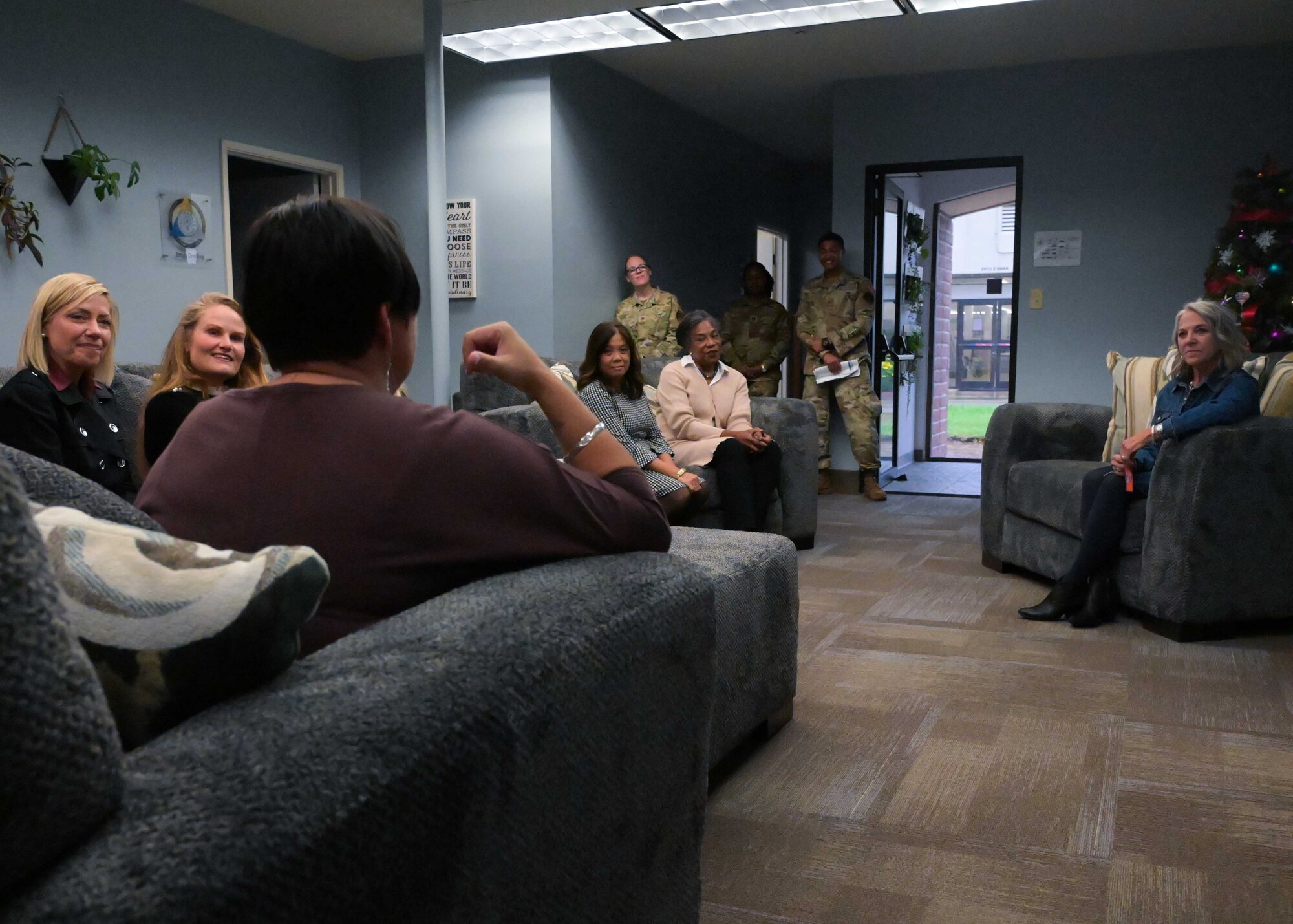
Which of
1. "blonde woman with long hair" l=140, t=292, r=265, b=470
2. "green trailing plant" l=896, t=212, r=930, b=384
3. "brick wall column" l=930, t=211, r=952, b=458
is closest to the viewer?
"blonde woman with long hair" l=140, t=292, r=265, b=470

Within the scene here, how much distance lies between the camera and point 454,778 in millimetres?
772

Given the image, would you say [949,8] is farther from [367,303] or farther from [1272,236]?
[367,303]

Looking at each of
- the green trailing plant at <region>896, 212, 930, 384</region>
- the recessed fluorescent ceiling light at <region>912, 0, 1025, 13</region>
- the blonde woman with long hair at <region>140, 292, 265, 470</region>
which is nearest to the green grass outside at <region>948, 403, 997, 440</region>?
the green trailing plant at <region>896, 212, 930, 384</region>

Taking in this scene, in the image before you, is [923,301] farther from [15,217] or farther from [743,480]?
[15,217]

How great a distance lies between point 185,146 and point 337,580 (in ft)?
16.8

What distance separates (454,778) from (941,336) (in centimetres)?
904

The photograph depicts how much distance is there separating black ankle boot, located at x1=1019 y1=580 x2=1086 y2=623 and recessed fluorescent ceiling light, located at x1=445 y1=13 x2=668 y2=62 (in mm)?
3339

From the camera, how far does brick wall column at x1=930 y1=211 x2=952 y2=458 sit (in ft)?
29.5

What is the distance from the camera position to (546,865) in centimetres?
92

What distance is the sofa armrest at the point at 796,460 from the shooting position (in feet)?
15.3

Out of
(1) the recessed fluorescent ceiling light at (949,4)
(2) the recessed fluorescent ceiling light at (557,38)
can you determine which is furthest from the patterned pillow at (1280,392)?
(2) the recessed fluorescent ceiling light at (557,38)

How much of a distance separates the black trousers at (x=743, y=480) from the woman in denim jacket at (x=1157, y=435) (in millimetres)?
1226

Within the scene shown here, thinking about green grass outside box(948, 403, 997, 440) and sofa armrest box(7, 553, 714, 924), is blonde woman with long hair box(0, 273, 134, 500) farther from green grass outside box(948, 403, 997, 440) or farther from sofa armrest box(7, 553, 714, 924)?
green grass outside box(948, 403, 997, 440)

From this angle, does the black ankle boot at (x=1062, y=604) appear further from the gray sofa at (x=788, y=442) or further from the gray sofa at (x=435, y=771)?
the gray sofa at (x=435, y=771)
